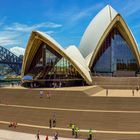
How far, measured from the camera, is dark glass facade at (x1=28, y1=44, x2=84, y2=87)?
29.4 metres

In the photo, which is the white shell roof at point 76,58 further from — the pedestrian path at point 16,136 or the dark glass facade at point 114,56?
the pedestrian path at point 16,136

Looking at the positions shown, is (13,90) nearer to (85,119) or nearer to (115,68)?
(85,119)

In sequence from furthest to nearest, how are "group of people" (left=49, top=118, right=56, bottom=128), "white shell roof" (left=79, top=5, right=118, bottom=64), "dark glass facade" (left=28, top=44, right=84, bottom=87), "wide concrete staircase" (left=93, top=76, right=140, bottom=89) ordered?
"white shell roof" (left=79, top=5, right=118, bottom=64) < "wide concrete staircase" (left=93, top=76, right=140, bottom=89) < "dark glass facade" (left=28, top=44, right=84, bottom=87) < "group of people" (left=49, top=118, right=56, bottom=128)

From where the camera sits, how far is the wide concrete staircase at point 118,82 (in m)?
29.9

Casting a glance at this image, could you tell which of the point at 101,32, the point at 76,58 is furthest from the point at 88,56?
the point at 76,58

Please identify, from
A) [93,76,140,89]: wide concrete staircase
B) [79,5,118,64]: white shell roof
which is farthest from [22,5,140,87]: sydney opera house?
[93,76,140,89]: wide concrete staircase

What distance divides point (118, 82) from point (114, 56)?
7103 millimetres

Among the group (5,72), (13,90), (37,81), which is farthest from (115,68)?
(5,72)

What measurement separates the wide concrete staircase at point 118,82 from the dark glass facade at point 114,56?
4.72 m

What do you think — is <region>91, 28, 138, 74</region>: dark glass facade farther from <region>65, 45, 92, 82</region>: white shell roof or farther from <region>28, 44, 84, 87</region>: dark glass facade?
<region>28, 44, 84, 87</region>: dark glass facade

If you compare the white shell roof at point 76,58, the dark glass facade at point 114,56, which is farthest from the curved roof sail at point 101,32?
the white shell roof at point 76,58

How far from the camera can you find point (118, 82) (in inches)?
1206

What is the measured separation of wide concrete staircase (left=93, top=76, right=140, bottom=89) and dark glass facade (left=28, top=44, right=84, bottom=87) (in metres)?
2.32

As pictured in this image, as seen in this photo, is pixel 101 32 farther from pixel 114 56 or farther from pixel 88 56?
pixel 114 56
